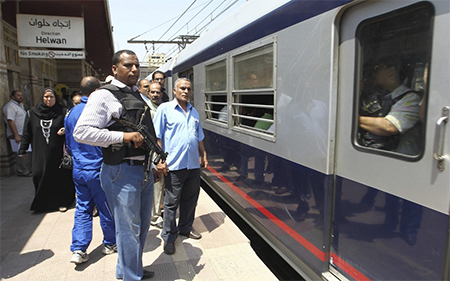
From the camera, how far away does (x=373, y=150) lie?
2008mm

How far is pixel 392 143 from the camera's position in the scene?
1920 mm

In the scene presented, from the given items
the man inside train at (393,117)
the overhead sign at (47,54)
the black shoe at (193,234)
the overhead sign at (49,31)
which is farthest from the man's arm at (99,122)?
the overhead sign at (49,31)

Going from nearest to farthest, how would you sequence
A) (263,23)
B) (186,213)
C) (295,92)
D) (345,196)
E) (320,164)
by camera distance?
(345,196) → (320,164) → (295,92) → (263,23) → (186,213)

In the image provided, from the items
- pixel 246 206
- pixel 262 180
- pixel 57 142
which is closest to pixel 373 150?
pixel 262 180

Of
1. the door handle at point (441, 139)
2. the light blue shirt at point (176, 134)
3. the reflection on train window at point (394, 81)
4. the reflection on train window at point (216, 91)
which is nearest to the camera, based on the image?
the door handle at point (441, 139)

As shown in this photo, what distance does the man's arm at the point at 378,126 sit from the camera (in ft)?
6.33

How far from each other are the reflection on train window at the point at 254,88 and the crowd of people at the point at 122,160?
624 millimetres

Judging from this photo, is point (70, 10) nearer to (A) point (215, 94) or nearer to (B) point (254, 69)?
(A) point (215, 94)

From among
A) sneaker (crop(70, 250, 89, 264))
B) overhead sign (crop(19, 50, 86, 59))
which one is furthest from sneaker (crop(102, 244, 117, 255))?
overhead sign (crop(19, 50, 86, 59))

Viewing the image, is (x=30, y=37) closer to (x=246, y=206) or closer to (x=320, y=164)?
(x=246, y=206)

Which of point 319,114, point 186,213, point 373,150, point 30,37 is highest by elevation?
point 30,37

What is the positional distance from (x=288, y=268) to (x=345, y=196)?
1948 millimetres

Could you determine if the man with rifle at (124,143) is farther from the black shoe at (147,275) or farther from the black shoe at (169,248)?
the black shoe at (169,248)

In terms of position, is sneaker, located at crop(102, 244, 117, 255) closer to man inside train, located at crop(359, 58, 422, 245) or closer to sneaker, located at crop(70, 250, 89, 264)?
sneaker, located at crop(70, 250, 89, 264)
